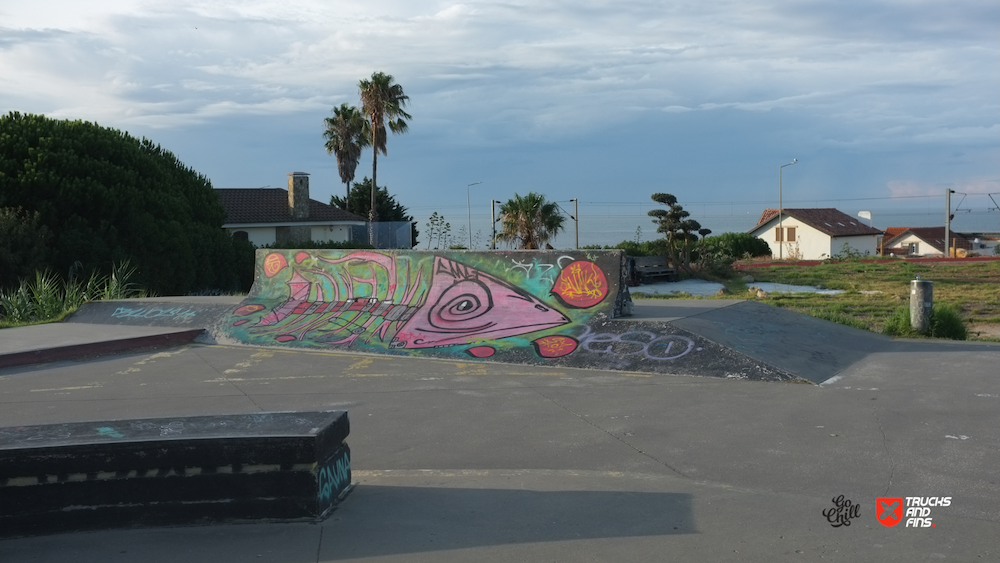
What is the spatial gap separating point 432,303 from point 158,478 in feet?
24.5

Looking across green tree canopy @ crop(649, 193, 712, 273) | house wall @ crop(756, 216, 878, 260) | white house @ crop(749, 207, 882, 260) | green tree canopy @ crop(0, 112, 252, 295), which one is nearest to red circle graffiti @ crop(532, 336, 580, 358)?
green tree canopy @ crop(0, 112, 252, 295)

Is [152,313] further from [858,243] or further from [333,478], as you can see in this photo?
[858,243]

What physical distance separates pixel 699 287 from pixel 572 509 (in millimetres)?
26545

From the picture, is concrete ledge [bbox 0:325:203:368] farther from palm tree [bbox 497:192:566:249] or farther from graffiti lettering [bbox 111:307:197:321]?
palm tree [bbox 497:192:566:249]

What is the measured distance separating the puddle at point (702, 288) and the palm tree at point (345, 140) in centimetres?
3488

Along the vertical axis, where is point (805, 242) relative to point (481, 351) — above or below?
above

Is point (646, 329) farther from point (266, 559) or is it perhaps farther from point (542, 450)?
point (266, 559)

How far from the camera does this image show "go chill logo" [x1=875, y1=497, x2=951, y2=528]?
174 inches

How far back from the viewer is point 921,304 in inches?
474

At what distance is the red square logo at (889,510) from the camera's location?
4.43 m

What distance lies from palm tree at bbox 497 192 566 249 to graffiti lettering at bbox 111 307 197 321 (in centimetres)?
2509

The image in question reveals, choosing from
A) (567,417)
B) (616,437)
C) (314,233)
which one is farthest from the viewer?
(314,233)

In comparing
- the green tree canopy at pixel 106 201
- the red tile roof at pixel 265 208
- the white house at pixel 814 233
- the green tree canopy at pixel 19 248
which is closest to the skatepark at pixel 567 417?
the green tree canopy at pixel 19 248

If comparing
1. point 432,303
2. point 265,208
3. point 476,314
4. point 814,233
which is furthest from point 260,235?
point 814,233
